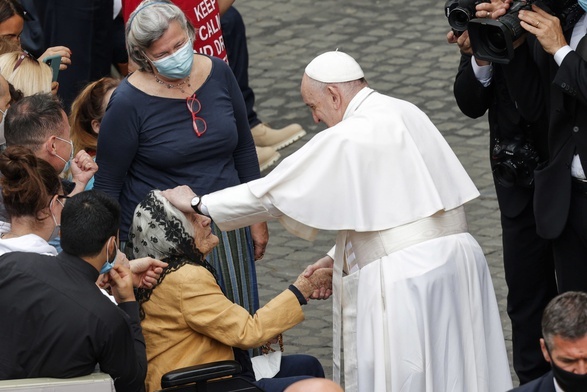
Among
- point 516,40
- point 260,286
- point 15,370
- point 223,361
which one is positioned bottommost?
point 260,286

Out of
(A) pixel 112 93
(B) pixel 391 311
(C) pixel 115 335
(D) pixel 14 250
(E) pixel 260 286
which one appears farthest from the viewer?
(E) pixel 260 286

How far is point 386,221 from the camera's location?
4.99m

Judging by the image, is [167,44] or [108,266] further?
[167,44]

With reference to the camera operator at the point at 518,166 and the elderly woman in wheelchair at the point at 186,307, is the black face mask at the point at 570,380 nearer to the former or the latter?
the elderly woman in wheelchair at the point at 186,307

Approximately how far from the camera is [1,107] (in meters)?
5.66

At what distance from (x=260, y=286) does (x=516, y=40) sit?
2612 millimetres

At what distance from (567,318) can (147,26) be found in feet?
8.14

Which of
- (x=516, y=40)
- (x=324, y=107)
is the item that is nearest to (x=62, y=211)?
(x=324, y=107)

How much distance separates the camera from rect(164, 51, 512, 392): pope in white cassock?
496 centimetres

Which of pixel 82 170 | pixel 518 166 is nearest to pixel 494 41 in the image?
pixel 518 166

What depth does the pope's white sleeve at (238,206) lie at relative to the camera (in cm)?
507

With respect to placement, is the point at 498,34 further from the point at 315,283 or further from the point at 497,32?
the point at 315,283

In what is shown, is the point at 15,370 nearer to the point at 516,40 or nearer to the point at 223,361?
the point at 223,361

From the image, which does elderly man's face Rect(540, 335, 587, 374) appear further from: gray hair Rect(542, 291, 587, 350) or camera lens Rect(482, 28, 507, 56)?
camera lens Rect(482, 28, 507, 56)
